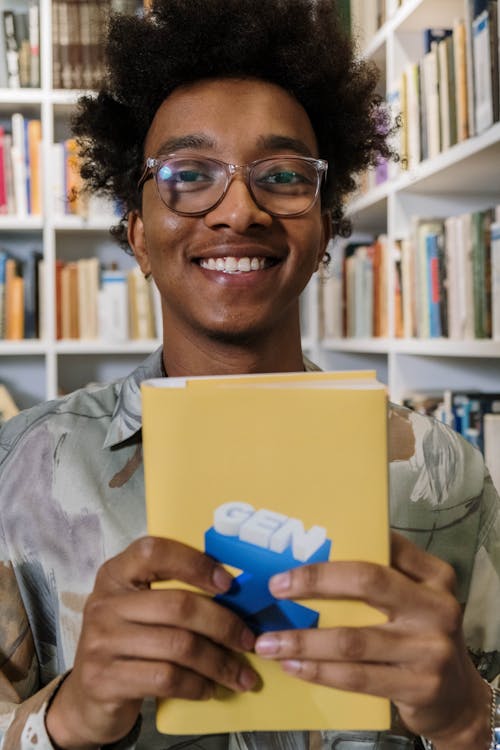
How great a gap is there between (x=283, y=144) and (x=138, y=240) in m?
0.25

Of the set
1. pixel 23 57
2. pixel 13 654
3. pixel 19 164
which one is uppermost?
pixel 23 57

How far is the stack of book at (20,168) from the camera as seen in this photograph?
2.92 metres

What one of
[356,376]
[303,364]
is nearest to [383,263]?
[303,364]

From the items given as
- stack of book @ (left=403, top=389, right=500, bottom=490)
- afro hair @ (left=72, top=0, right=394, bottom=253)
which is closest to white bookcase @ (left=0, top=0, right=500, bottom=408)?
stack of book @ (left=403, top=389, right=500, bottom=490)

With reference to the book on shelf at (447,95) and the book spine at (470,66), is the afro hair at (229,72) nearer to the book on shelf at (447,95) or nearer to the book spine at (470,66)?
the book spine at (470,66)

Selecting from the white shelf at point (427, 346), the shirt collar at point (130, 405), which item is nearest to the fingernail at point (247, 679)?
the shirt collar at point (130, 405)

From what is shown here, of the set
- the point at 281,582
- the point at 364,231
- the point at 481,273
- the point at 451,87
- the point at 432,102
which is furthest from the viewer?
the point at 364,231

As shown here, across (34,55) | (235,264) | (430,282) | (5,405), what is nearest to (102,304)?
(5,405)

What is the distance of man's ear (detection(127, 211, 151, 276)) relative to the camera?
1132mm

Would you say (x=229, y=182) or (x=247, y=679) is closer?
(x=247, y=679)

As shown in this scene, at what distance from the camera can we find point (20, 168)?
2.92 m

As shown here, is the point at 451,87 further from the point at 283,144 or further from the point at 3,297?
the point at 3,297

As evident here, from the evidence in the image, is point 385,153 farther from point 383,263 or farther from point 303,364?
point 383,263

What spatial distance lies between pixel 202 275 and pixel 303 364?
196mm
